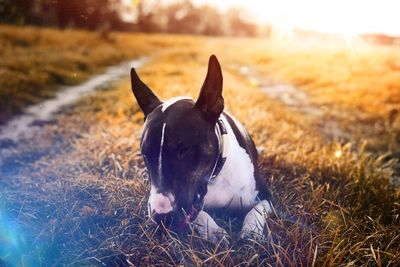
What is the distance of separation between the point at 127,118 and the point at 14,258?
16.8 feet

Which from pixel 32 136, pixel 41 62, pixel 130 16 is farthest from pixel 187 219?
pixel 130 16

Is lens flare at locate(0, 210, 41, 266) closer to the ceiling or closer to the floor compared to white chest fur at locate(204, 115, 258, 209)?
closer to the floor

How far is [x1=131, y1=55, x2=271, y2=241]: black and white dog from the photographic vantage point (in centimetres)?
299

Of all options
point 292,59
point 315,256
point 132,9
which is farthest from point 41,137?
point 132,9

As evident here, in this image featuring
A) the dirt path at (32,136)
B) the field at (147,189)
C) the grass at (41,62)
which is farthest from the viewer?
the grass at (41,62)

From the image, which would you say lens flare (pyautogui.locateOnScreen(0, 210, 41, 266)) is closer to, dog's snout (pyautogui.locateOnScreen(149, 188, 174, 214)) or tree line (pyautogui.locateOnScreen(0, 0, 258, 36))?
dog's snout (pyautogui.locateOnScreen(149, 188, 174, 214))

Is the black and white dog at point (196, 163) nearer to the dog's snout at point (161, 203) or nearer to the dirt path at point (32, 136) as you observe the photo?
the dog's snout at point (161, 203)

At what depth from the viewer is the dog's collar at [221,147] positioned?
3.38 meters

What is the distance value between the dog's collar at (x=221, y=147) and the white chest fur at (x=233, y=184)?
0.18m

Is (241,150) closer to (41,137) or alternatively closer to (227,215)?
(227,215)

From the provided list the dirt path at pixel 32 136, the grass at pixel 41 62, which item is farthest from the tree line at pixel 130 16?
the dirt path at pixel 32 136

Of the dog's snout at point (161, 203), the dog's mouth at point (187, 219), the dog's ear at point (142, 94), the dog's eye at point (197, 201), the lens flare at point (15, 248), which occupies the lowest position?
the lens flare at point (15, 248)

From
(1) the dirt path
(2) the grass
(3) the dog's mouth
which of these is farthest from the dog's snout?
(2) the grass

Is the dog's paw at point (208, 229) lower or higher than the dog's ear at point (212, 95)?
lower
